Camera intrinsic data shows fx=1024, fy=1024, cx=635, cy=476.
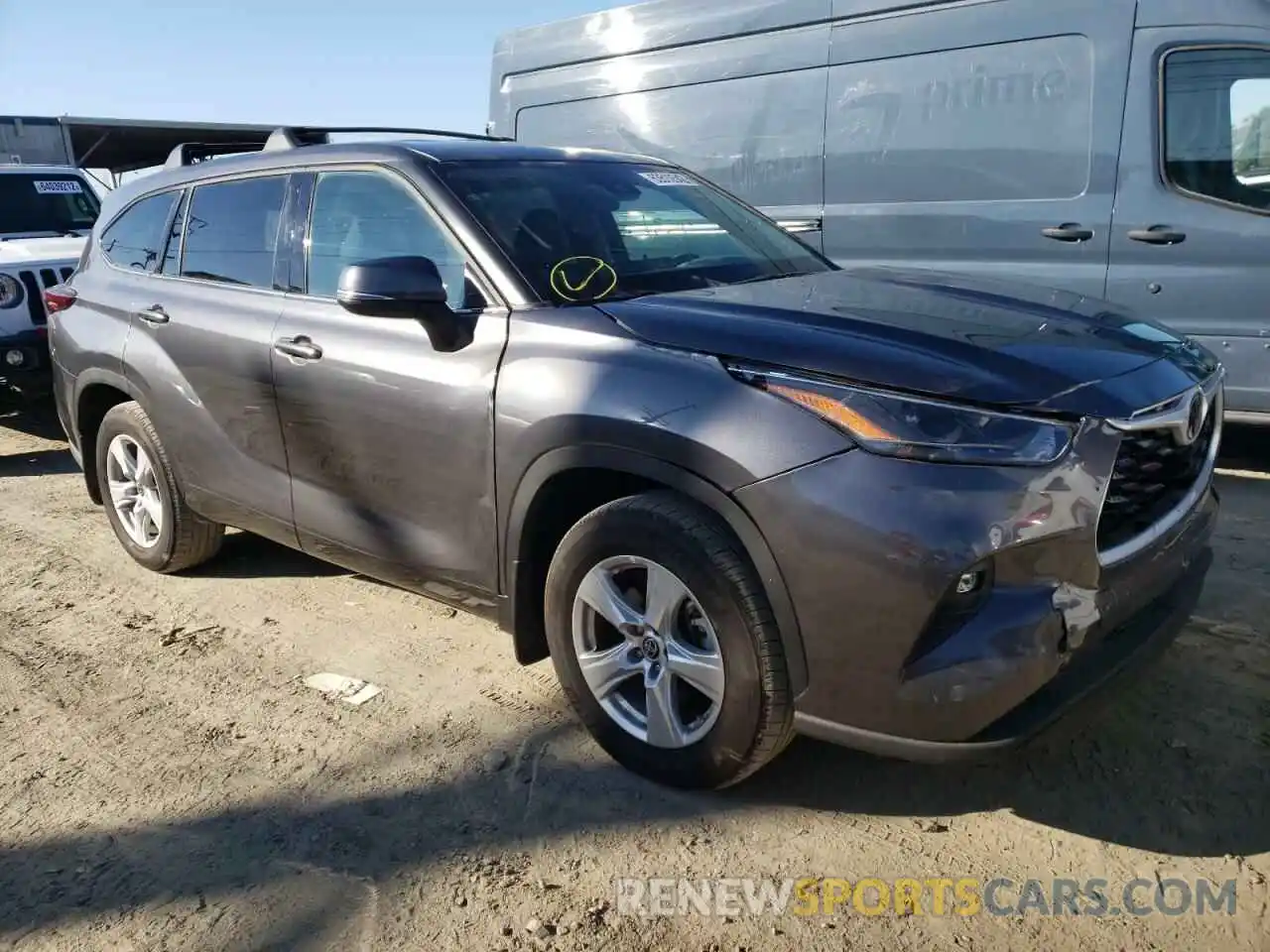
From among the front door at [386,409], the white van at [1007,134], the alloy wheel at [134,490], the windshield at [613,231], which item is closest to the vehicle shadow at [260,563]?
the alloy wheel at [134,490]

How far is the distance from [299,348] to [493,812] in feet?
5.45

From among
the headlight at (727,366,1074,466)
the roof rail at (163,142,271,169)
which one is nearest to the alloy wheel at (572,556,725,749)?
the headlight at (727,366,1074,466)

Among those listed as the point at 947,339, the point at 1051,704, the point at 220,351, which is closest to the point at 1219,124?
the point at 947,339

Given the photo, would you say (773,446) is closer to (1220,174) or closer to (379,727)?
(379,727)

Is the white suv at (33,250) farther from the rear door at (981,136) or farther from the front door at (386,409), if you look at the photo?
the rear door at (981,136)

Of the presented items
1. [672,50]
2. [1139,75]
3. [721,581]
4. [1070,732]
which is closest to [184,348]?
[721,581]

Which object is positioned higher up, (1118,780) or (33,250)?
(33,250)

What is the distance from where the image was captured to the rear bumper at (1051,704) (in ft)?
7.23

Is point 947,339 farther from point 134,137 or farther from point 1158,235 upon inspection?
point 134,137

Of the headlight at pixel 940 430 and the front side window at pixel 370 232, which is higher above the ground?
the front side window at pixel 370 232

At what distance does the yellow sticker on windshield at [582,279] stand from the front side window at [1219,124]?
132 inches

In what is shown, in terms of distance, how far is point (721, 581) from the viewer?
2.38 m

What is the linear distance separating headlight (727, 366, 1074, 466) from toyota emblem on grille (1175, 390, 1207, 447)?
1.55ft

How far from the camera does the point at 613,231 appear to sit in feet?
10.8
